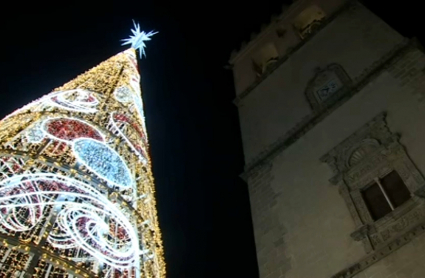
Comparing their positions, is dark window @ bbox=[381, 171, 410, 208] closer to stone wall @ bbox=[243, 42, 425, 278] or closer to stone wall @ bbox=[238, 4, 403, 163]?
stone wall @ bbox=[243, 42, 425, 278]

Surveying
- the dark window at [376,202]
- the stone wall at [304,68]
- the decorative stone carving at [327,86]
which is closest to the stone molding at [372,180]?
the dark window at [376,202]

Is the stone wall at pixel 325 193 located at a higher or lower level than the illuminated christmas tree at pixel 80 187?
higher

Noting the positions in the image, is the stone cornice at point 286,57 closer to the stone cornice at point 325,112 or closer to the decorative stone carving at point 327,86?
the decorative stone carving at point 327,86

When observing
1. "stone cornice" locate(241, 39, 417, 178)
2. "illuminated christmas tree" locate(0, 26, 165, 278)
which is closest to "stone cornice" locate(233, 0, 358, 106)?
"stone cornice" locate(241, 39, 417, 178)

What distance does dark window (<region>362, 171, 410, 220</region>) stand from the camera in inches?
420

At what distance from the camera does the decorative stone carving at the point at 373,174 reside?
10.1 metres

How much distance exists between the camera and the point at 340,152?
42.0ft

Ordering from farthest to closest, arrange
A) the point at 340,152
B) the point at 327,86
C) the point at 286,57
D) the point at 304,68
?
the point at 286,57
the point at 304,68
the point at 327,86
the point at 340,152

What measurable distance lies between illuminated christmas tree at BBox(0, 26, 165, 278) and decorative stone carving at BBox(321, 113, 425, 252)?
519cm

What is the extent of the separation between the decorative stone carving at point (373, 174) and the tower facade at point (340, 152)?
0.03 m

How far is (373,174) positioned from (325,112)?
3.42 meters

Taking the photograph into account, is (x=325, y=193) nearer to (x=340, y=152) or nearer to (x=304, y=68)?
(x=340, y=152)

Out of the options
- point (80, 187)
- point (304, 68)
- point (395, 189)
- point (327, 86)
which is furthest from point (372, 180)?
point (80, 187)

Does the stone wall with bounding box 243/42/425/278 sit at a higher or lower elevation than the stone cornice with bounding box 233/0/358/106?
lower
